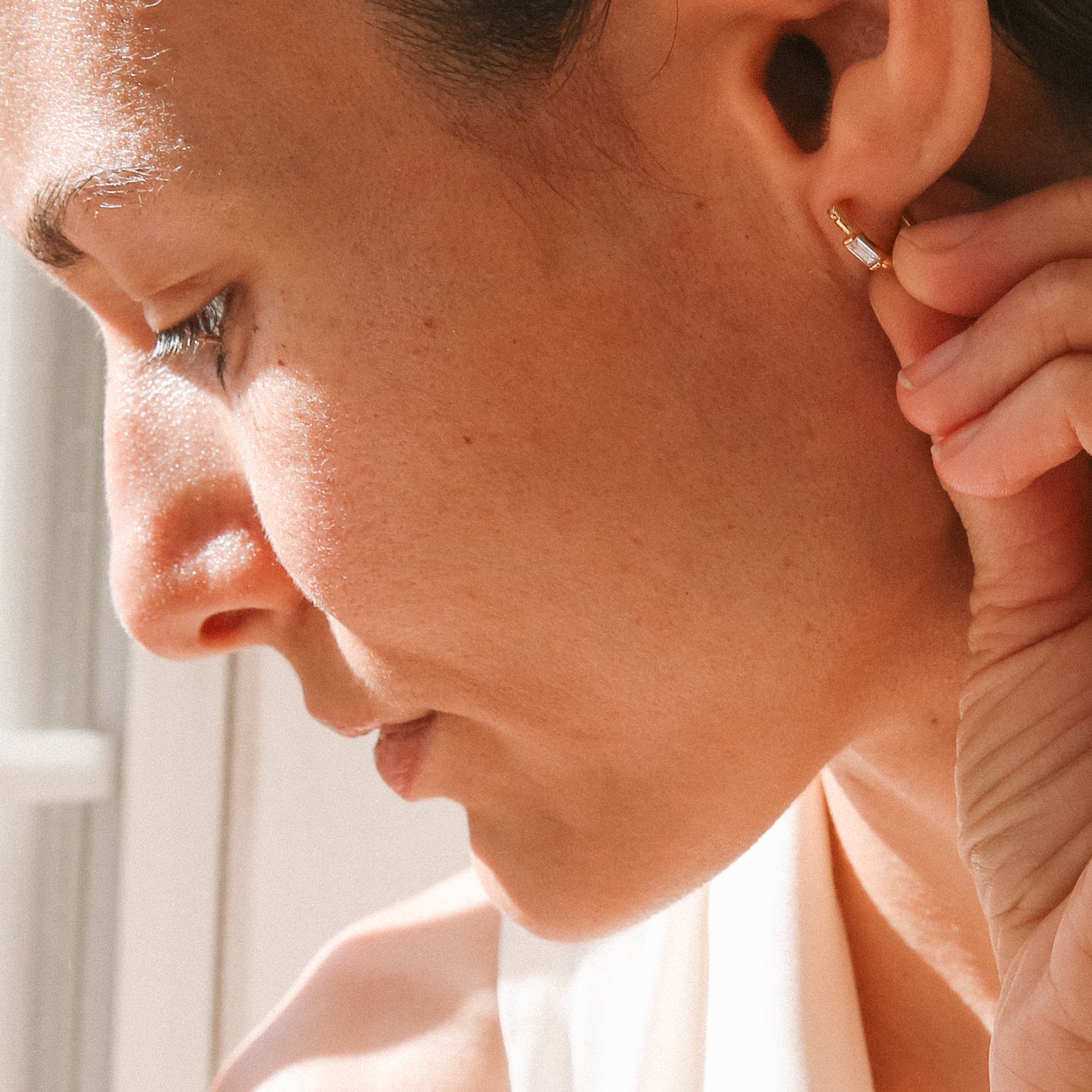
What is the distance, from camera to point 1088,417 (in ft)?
2.27

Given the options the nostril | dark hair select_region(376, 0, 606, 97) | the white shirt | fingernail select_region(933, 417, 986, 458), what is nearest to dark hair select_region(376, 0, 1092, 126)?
dark hair select_region(376, 0, 606, 97)

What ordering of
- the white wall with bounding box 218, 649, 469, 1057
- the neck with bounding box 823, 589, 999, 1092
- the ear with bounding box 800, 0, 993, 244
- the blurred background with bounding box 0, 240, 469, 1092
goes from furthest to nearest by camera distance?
1. the white wall with bounding box 218, 649, 469, 1057
2. the blurred background with bounding box 0, 240, 469, 1092
3. the neck with bounding box 823, 589, 999, 1092
4. the ear with bounding box 800, 0, 993, 244

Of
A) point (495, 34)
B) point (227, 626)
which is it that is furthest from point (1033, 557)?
point (227, 626)

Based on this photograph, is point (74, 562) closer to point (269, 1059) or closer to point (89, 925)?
point (89, 925)

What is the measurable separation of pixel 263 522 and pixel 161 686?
3.72 ft

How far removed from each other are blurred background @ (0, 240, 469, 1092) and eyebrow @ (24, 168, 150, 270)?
1.03 m

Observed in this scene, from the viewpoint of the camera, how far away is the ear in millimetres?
665

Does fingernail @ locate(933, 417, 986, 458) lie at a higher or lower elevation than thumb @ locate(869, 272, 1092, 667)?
higher

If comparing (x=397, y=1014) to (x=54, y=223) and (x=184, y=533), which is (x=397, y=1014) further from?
(x=54, y=223)

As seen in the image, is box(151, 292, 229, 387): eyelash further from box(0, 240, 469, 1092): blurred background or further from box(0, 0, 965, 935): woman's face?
box(0, 240, 469, 1092): blurred background

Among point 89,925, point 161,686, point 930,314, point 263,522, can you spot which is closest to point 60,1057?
point 89,925

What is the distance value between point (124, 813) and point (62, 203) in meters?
1.32

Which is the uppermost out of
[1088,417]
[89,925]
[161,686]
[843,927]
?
[1088,417]

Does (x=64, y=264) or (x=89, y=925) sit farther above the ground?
(x=64, y=264)
